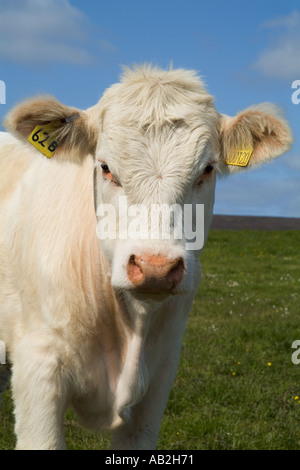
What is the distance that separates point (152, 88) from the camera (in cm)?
431

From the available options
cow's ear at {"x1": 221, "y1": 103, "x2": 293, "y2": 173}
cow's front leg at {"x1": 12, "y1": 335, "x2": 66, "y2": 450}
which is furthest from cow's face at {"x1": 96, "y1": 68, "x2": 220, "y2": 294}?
cow's front leg at {"x1": 12, "y1": 335, "x2": 66, "y2": 450}

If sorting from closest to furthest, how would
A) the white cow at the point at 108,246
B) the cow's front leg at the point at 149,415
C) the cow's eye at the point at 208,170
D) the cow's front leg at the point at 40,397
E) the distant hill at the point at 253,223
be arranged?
the white cow at the point at 108,246 → the cow's eye at the point at 208,170 → the cow's front leg at the point at 40,397 → the cow's front leg at the point at 149,415 → the distant hill at the point at 253,223

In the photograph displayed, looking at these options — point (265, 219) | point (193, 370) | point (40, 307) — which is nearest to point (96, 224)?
point (40, 307)

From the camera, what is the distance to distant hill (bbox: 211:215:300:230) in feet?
108

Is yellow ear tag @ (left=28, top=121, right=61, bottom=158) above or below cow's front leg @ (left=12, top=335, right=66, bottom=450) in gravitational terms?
above

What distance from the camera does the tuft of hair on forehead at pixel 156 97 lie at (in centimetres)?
409

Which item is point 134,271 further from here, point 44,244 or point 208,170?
point 44,244

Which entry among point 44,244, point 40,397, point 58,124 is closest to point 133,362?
point 40,397

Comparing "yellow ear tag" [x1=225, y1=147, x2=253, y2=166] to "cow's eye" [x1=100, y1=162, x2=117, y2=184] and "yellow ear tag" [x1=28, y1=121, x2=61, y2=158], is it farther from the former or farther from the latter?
"yellow ear tag" [x1=28, y1=121, x2=61, y2=158]

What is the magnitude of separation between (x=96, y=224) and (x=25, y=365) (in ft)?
3.33

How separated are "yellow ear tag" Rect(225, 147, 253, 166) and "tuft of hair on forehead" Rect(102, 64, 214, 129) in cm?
37

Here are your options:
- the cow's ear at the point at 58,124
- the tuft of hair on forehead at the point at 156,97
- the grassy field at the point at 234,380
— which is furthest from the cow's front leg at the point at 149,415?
the tuft of hair on forehead at the point at 156,97

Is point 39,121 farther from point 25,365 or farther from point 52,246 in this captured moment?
point 25,365

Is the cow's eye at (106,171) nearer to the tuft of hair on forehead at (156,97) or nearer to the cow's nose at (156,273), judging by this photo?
the tuft of hair on forehead at (156,97)
